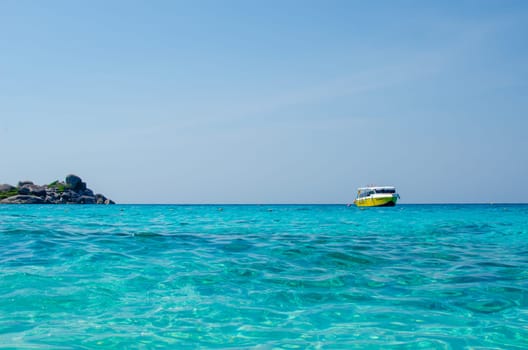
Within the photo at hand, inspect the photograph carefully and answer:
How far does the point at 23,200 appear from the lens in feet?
391

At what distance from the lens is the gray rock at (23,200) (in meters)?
118

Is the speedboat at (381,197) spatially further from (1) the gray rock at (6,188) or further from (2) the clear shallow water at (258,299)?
(1) the gray rock at (6,188)

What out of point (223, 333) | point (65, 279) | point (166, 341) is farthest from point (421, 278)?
point (65, 279)

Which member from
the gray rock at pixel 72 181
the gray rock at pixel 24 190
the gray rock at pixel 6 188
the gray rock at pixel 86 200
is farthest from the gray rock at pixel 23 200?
the gray rock at pixel 72 181

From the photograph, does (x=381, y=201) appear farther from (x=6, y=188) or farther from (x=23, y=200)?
(x=6, y=188)

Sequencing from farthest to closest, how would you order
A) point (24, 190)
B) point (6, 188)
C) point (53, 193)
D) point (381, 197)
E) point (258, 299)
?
point (6, 188) → point (53, 193) → point (24, 190) → point (381, 197) → point (258, 299)

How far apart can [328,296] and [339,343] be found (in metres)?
2.43

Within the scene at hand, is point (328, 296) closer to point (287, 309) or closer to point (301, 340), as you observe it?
point (287, 309)

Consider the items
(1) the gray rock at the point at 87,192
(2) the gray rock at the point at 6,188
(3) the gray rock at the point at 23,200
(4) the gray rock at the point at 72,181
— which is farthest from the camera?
(1) the gray rock at the point at 87,192

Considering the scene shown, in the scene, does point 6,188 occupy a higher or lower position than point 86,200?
higher

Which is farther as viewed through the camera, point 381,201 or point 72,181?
point 72,181

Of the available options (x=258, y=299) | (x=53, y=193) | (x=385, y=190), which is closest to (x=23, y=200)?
(x=53, y=193)

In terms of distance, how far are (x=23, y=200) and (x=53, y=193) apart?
869 cm

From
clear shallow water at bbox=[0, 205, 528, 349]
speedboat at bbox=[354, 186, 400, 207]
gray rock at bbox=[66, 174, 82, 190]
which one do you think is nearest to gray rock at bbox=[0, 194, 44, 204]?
gray rock at bbox=[66, 174, 82, 190]
